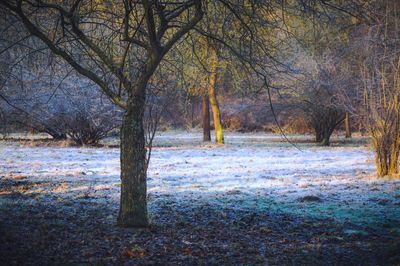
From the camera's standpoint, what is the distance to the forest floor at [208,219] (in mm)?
5109

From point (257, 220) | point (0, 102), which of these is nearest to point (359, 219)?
point (257, 220)

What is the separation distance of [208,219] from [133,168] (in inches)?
59.4

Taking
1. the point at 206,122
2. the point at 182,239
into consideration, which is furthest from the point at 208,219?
the point at 206,122

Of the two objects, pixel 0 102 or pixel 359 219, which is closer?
pixel 359 219

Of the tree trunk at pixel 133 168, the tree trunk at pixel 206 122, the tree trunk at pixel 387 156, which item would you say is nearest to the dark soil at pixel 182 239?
the tree trunk at pixel 133 168

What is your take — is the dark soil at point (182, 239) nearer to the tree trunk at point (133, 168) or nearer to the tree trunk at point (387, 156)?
the tree trunk at point (133, 168)

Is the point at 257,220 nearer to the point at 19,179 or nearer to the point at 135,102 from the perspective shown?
the point at 135,102

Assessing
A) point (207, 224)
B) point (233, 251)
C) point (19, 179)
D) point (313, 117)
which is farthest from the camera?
point (313, 117)

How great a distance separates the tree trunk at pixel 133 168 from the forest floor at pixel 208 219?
0.23 meters

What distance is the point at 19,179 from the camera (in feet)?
34.3

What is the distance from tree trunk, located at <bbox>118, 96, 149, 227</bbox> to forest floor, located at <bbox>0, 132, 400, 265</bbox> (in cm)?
23

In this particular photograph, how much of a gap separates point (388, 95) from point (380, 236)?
558 cm

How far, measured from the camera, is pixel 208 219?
6.92 m

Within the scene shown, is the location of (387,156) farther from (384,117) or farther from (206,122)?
(206,122)
